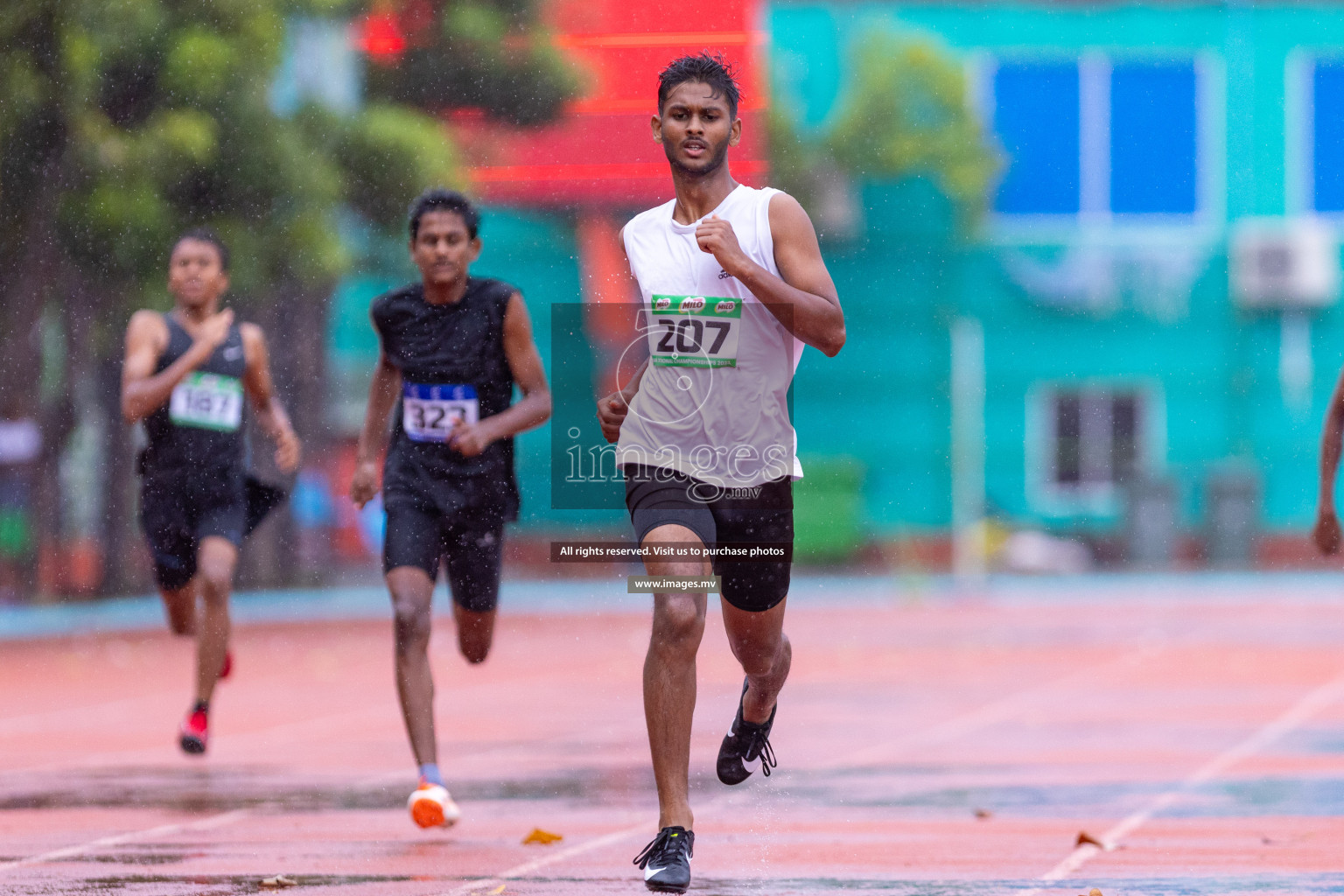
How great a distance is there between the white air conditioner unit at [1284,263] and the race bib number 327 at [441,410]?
26327 mm

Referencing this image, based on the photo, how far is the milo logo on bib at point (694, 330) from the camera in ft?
18.2

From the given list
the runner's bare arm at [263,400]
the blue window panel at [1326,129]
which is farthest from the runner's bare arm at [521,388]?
the blue window panel at [1326,129]

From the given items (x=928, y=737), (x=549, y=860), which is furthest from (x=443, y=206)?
(x=928, y=737)

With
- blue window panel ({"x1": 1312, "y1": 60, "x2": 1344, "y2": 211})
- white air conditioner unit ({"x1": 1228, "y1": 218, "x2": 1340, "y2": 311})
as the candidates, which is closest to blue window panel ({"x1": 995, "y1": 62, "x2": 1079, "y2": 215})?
white air conditioner unit ({"x1": 1228, "y1": 218, "x2": 1340, "y2": 311})

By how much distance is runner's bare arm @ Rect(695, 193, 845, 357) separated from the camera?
5348 millimetres

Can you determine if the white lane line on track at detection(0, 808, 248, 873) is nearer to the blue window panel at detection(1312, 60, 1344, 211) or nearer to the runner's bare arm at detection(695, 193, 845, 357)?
the runner's bare arm at detection(695, 193, 845, 357)

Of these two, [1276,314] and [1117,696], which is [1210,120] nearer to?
[1276,314]

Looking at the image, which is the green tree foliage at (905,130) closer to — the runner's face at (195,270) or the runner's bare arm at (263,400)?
the runner's bare arm at (263,400)

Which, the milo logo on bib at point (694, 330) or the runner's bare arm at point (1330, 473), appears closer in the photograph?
the milo logo on bib at point (694, 330)

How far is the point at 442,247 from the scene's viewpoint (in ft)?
23.4

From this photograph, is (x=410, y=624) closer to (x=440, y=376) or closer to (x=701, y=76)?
(x=440, y=376)

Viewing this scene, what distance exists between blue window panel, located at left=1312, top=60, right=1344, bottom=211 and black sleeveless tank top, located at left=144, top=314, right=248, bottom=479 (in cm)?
2599

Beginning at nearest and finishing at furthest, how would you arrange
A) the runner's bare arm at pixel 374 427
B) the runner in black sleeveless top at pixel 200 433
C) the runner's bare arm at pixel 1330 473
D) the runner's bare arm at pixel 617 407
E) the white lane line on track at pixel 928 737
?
the runner's bare arm at pixel 617 407, the white lane line on track at pixel 928 737, the runner's bare arm at pixel 374 427, the runner's bare arm at pixel 1330 473, the runner in black sleeveless top at pixel 200 433

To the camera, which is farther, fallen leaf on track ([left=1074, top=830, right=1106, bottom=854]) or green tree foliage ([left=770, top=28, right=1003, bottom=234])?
green tree foliage ([left=770, top=28, right=1003, bottom=234])
